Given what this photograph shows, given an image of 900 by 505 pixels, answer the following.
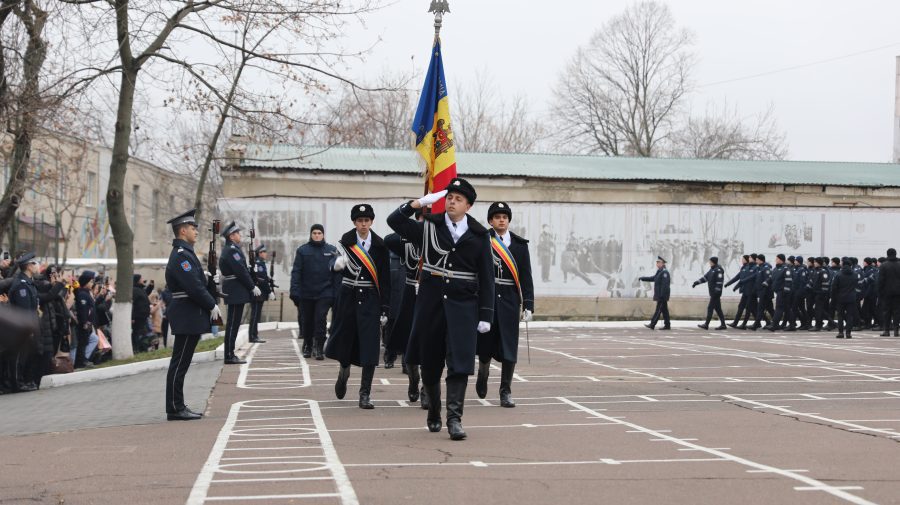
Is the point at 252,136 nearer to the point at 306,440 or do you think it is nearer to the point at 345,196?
the point at 306,440

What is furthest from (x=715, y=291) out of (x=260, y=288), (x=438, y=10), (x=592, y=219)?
(x=438, y=10)

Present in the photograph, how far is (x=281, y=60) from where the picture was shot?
795 inches

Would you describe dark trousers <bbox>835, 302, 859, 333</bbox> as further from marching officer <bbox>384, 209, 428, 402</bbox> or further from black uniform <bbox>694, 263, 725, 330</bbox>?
marching officer <bbox>384, 209, 428, 402</bbox>

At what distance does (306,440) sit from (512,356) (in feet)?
9.19

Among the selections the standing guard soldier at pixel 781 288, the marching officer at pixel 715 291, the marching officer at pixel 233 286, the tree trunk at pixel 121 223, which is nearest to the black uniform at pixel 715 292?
the marching officer at pixel 715 291

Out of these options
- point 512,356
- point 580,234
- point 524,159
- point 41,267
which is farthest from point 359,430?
point 524,159

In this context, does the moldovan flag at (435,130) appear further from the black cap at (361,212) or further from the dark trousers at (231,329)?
the dark trousers at (231,329)

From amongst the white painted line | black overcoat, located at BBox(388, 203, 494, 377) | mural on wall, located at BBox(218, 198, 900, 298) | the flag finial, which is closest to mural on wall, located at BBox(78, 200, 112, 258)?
mural on wall, located at BBox(218, 198, 900, 298)

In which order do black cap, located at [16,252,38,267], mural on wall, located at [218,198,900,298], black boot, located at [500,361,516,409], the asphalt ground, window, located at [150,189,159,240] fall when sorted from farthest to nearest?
window, located at [150,189,159,240] → mural on wall, located at [218,198,900,298] → black cap, located at [16,252,38,267] → black boot, located at [500,361,516,409] → the asphalt ground

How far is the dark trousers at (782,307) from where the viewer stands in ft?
97.7

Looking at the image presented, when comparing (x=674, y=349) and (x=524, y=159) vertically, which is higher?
(x=524, y=159)

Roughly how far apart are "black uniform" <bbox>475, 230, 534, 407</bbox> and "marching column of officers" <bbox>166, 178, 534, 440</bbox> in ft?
0.04

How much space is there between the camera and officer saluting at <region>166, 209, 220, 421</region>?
11.0 metres

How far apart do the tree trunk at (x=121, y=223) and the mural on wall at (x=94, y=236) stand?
113 feet
